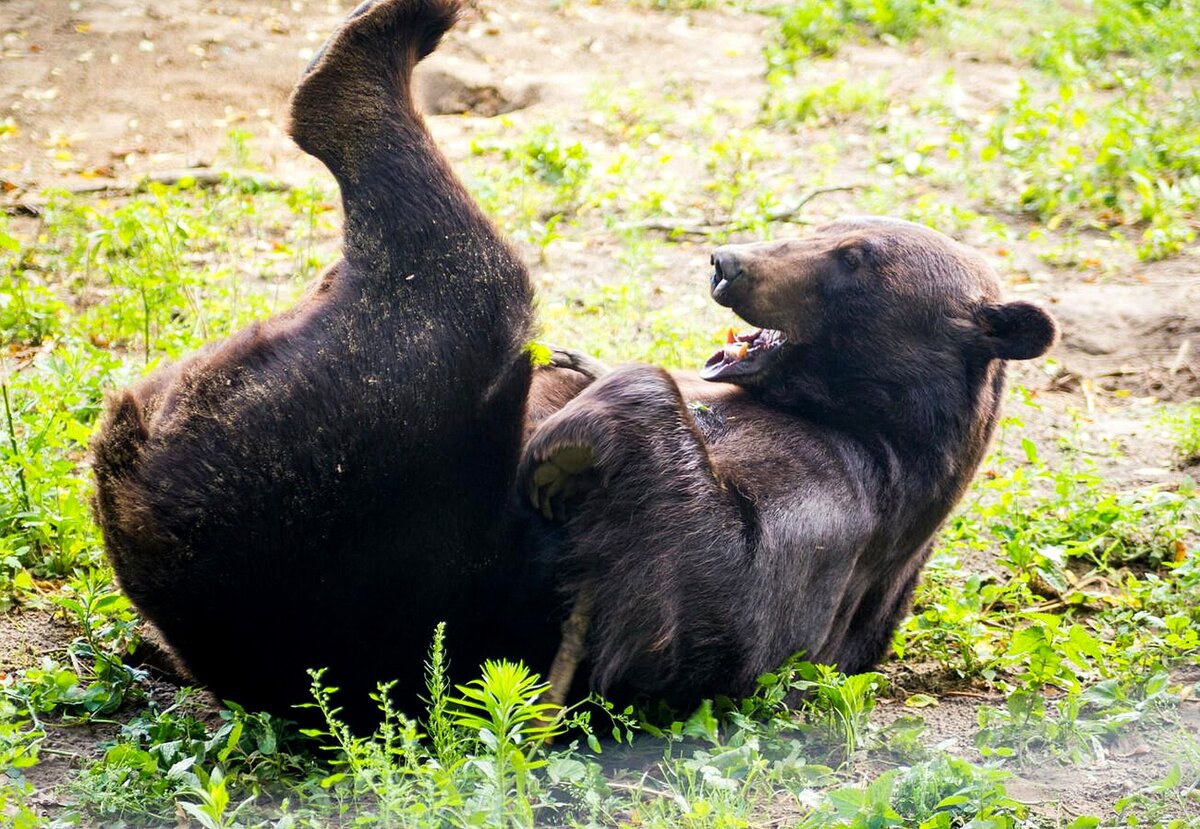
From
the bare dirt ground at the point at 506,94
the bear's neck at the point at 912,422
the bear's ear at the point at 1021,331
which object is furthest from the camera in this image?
the bare dirt ground at the point at 506,94

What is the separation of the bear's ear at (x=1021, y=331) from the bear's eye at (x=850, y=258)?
0.58 meters

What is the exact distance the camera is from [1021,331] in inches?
200

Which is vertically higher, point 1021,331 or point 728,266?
point 728,266

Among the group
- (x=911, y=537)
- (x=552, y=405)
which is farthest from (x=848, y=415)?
(x=552, y=405)

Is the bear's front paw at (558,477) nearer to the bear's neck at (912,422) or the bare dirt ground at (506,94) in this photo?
the bear's neck at (912,422)

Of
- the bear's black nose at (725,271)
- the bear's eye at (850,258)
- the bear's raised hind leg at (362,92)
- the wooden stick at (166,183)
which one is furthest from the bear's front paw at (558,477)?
the wooden stick at (166,183)

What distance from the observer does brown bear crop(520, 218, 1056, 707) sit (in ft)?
13.9

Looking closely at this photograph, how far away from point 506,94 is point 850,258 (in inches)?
250

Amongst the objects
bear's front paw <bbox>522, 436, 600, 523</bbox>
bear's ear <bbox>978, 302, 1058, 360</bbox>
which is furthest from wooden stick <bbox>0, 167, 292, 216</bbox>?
bear's ear <bbox>978, 302, 1058, 360</bbox>

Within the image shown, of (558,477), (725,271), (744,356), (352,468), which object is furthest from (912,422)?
(352,468)

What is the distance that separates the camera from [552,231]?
8422 millimetres

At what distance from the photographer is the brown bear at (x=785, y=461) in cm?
422

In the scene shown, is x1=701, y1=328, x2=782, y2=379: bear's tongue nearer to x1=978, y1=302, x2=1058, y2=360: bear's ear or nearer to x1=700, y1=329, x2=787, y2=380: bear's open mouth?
x1=700, y1=329, x2=787, y2=380: bear's open mouth

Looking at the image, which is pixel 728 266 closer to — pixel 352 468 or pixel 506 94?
pixel 352 468
